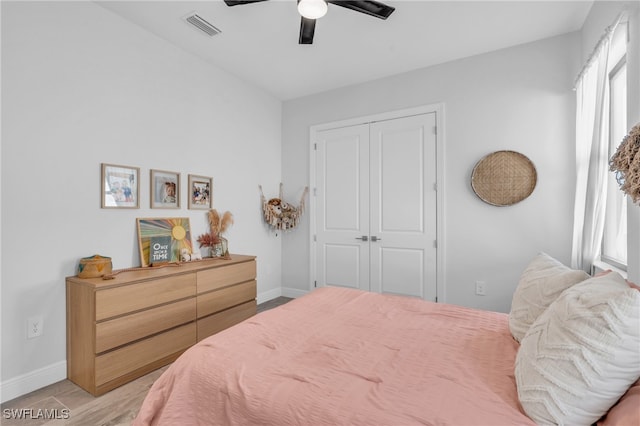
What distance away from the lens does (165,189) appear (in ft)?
9.61

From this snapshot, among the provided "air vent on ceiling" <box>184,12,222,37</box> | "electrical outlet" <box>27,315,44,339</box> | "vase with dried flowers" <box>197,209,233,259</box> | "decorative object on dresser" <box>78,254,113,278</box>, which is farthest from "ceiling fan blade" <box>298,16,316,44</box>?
"electrical outlet" <box>27,315,44,339</box>

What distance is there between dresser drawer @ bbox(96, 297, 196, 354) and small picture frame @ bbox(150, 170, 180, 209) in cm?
93

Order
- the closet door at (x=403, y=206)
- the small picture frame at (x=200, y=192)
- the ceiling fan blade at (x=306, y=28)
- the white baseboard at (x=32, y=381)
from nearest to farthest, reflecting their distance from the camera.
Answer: the white baseboard at (x=32, y=381) → the ceiling fan blade at (x=306, y=28) → the small picture frame at (x=200, y=192) → the closet door at (x=403, y=206)

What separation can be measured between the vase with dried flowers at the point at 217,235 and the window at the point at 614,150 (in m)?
3.13

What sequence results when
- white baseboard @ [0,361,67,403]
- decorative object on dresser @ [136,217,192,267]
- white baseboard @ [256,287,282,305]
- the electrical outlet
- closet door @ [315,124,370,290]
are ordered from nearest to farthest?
white baseboard @ [0,361,67,403] → the electrical outlet → decorative object on dresser @ [136,217,192,267] → closet door @ [315,124,370,290] → white baseboard @ [256,287,282,305]

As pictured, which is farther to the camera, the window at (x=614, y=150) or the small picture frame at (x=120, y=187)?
the small picture frame at (x=120, y=187)

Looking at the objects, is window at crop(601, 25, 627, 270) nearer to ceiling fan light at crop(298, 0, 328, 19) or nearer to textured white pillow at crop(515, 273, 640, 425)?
textured white pillow at crop(515, 273, 640, 425)

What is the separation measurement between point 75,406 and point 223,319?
3.86 ft

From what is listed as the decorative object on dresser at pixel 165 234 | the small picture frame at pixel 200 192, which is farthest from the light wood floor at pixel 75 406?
the small picture frame at pixel 200 192

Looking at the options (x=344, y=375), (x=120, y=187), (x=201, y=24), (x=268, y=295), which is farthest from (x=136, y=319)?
(x=201, y=24)

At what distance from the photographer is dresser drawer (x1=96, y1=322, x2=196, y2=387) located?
204cm

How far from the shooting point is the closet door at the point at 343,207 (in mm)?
3781

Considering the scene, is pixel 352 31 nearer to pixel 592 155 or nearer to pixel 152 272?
pixel 592 155

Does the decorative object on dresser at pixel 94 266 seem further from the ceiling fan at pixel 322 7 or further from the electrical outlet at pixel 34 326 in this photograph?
the ceiling fan at pixel 322 7
